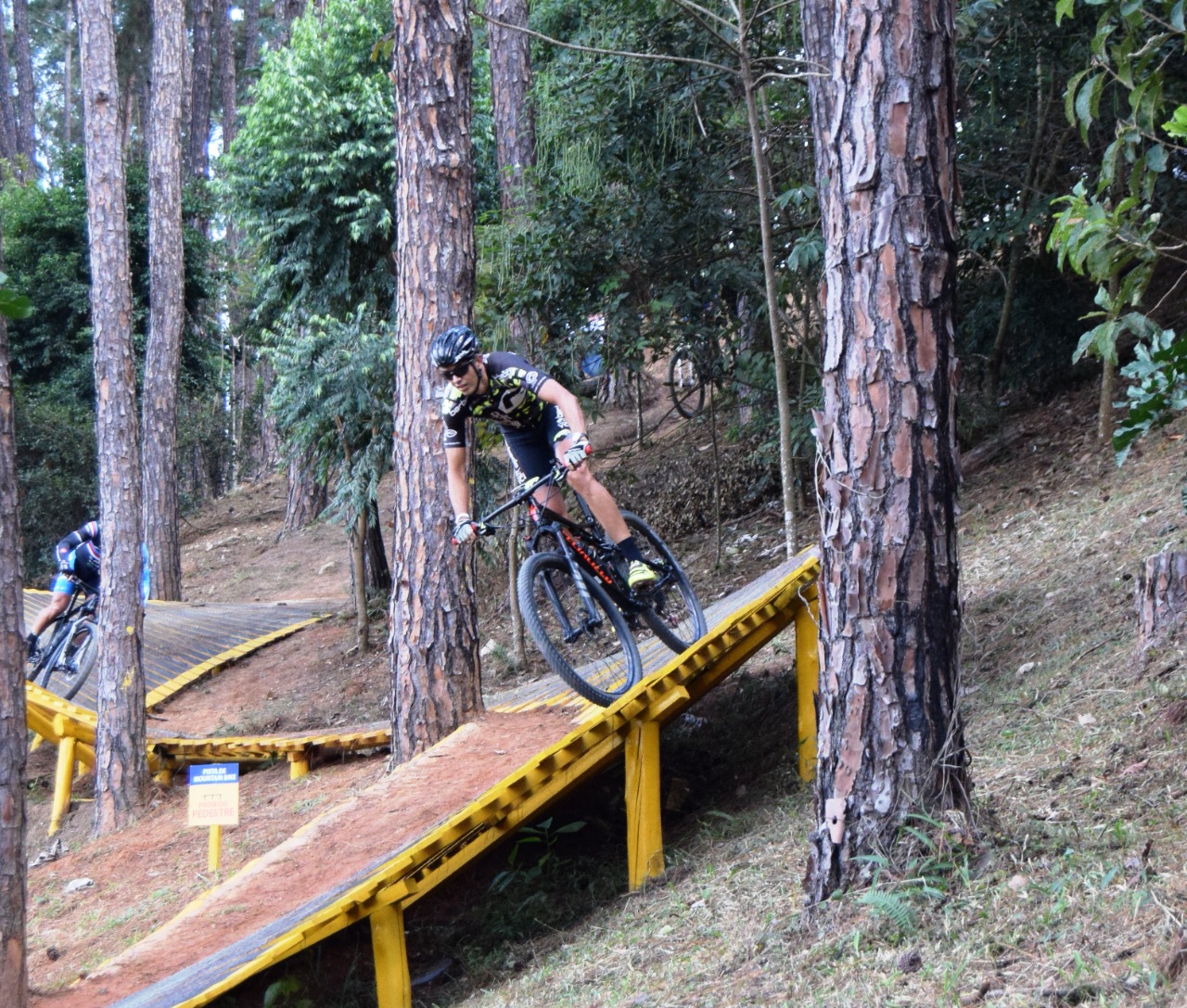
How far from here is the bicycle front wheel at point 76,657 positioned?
441 inches

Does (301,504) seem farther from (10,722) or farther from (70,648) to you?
(10,722)

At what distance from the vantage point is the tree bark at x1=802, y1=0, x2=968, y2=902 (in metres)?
3.76

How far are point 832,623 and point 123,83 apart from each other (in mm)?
33829

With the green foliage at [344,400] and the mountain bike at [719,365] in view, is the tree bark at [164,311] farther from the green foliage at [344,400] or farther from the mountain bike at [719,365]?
the mountain bike at [719,365]

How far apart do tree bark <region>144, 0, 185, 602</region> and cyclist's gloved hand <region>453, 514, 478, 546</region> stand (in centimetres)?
1216

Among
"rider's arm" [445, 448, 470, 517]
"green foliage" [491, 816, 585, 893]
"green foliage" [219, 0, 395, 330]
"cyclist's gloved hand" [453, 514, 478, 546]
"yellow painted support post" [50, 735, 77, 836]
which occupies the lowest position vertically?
"yellow painted support post" [50, 735, 77, 836]

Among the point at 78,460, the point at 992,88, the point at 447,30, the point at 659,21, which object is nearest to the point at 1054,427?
the point at 992,88

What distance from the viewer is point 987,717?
5652mm

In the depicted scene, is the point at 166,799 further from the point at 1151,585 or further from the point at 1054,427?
the point at 1054,427

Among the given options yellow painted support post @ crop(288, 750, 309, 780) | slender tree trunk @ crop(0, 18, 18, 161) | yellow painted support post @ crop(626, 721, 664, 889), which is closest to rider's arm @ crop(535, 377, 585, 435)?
yellow painted support post @ crop(626, 721, 664, 889)

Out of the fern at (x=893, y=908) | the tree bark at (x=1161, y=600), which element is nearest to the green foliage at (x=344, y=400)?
the tree bark at (x=1161, y=600)

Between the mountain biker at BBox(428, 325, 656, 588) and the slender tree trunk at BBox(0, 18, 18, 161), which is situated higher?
the slender tree trunk at BBox(0, 18, 18, 161)

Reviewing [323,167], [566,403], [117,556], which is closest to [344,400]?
[117,556]

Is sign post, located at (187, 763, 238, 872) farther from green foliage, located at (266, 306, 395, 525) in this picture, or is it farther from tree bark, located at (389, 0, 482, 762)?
green foliage, located at (266, 306, 395, 525)
